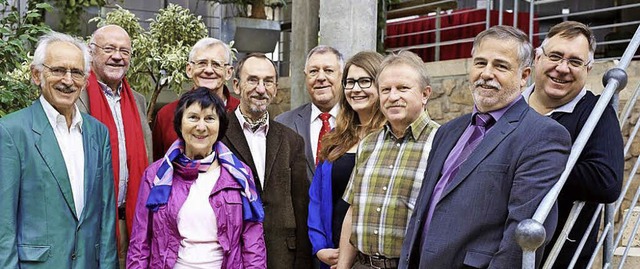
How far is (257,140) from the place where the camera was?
3363mm

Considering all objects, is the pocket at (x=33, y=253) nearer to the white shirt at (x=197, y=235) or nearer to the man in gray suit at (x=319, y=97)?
the white shirt at (x=197, y=235)

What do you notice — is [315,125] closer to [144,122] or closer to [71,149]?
[144,122]

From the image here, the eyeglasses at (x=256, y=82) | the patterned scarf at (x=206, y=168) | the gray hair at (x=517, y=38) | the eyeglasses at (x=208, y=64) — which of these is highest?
the gray hair at (x=517, y=38)

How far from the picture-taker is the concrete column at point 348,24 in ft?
16.5

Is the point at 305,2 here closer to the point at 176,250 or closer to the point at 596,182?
the point at 176,250

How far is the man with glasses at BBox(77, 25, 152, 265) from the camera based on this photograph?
10.9ft

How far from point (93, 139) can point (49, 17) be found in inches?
271

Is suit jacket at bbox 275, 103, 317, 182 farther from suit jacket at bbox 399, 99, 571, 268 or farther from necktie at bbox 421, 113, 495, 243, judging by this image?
suit jacket at bbox 399, 99, 571, 268

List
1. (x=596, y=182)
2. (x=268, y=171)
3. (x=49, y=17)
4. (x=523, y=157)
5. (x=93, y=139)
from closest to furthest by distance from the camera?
(x=523, y=157)
(x=596, y=182)
(x=93, y=139)
(x=268, y=171)
(x=49, y=17)

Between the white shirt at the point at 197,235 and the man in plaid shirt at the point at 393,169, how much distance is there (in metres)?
0.56

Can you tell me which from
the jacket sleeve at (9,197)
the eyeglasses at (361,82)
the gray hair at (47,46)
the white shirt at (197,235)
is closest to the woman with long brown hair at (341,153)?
the eyeglasses at (361,82)

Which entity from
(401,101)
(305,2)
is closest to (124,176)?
(401,101)

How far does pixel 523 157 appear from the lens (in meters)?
2.10

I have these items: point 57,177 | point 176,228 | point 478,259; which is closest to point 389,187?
point 478,259
